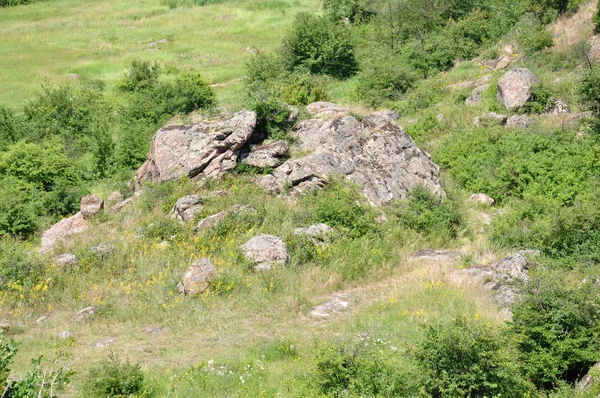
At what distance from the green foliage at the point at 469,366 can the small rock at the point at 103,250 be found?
Result: 7.93m

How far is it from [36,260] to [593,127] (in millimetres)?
14997

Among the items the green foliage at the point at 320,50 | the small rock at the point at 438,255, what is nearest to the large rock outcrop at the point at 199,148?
the small rock at the point at 438,255

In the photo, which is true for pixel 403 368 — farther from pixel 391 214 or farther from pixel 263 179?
pixel 263 179

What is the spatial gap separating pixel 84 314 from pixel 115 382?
3.41 m

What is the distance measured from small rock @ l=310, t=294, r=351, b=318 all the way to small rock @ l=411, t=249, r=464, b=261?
2575 mm

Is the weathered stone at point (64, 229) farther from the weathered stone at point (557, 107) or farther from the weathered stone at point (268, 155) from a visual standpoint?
the weathered stone at point (557, 107)

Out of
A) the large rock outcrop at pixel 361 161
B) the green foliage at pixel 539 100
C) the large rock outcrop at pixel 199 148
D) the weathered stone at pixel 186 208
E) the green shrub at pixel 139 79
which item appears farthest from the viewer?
the green shrub at pixel 139 79

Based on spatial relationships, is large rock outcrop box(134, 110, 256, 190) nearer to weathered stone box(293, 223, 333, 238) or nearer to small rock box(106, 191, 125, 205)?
small rock box(106, 191, 125, 205)

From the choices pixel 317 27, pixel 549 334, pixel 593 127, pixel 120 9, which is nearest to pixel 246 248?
pixel 549 334

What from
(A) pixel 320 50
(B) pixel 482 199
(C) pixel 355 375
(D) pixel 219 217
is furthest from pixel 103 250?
(A) pixel 320 50

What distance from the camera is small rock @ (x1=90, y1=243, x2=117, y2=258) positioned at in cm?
1289

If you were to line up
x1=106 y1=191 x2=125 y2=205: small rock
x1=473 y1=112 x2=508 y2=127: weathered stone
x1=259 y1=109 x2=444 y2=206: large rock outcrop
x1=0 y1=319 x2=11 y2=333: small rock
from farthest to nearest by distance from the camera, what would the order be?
x1=473 y1=112 x2=508 y2=127: weathered stone
x1=106 y1=191 x2=125 y2=205: small rock
x1=259 y1=109 x2=444 y2=206: large rock outcrop
x1=0 y1=319 x2=11 y2=333: small rock

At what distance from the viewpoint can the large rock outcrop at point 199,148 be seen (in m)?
16.3

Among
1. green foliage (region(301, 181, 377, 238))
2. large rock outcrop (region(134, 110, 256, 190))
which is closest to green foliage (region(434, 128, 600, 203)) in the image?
green foliage (region(301, 181, 377, 238))
